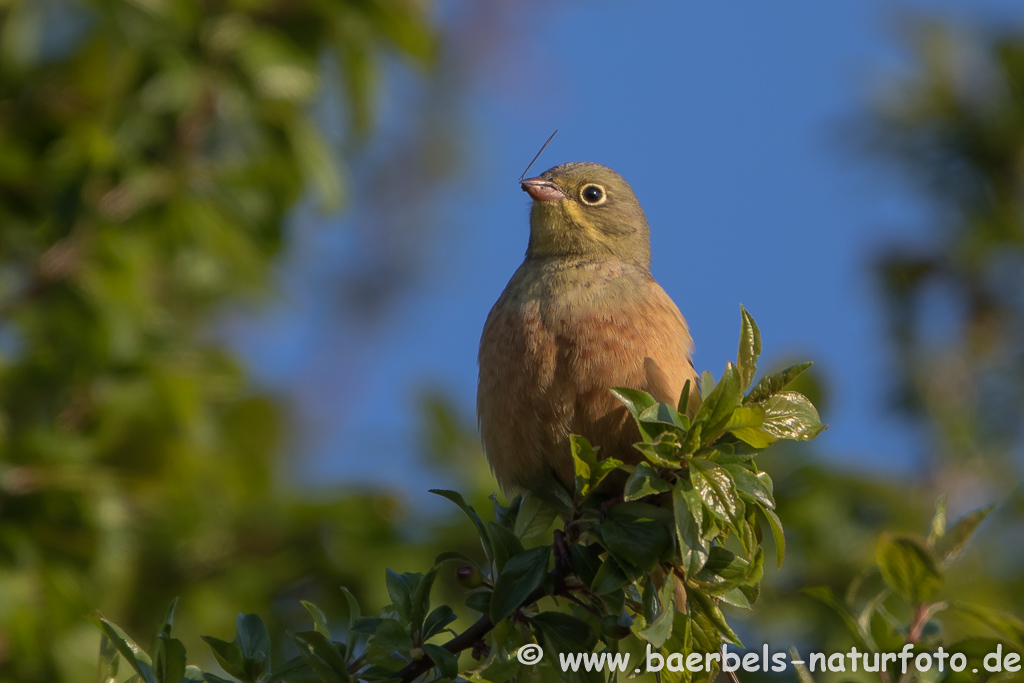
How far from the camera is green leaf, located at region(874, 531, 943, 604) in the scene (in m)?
3.04

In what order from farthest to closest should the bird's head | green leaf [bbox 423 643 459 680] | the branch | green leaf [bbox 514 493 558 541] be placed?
the bird's head, green leaf [bbox 514 493 558 541], the branch, green leaf [bbox 423 643 459 680]

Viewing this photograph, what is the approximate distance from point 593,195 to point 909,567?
88.8 inches

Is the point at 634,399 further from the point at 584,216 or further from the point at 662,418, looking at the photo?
the point at 584,216

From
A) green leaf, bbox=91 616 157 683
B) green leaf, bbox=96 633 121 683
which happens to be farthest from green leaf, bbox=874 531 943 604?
green leaf, bbox=96 633 121 683

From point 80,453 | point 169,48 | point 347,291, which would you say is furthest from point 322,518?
point 347,291

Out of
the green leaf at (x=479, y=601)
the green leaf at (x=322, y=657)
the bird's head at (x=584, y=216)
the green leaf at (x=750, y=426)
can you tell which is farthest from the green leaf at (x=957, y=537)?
the bird's head at (x=584, y=216)

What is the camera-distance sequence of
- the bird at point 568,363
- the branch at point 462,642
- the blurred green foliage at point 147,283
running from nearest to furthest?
the branch at point 462,642
the bird at point 568,363
the blurred green foliage at point 147,283

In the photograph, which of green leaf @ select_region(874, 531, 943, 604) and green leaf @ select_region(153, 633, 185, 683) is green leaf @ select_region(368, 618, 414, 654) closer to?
green leaf @ select_region(153, 633, 185, 683)

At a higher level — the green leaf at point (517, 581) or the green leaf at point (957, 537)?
the green leaf at point (957, 537)

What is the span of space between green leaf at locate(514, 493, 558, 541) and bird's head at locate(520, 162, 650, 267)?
131 centimetres

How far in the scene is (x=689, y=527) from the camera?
2.52 m

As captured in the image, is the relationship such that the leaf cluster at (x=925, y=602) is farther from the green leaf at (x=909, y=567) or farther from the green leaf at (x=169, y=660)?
the green leaf at (x=169, y=660)

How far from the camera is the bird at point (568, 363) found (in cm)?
363

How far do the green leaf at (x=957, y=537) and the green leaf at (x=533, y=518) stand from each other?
1.17m
